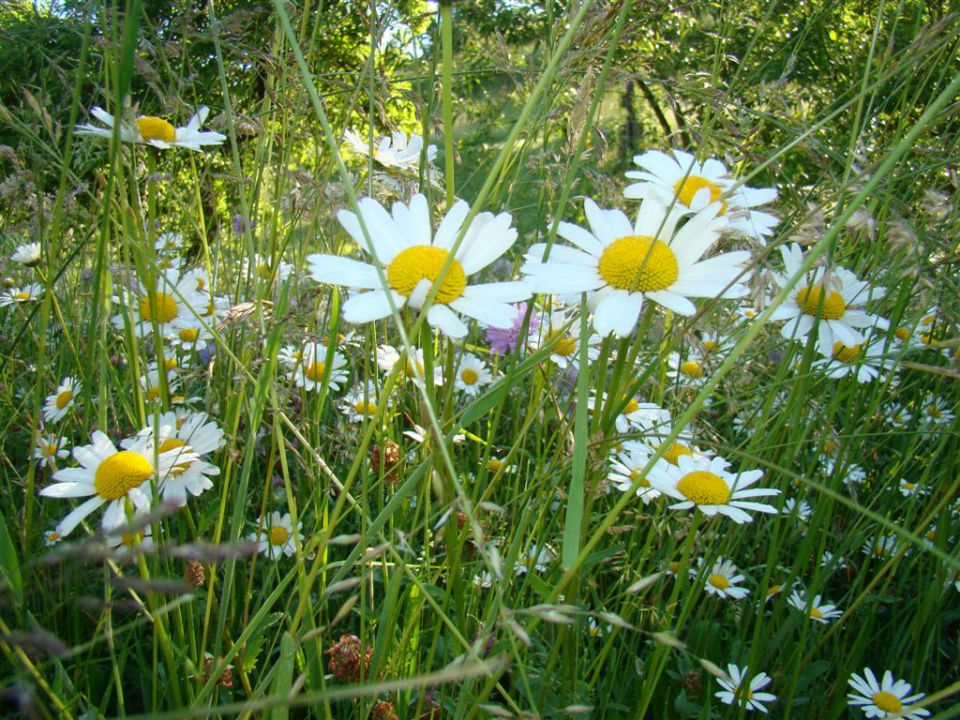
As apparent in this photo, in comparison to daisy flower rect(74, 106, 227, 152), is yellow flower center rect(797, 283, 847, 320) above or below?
below

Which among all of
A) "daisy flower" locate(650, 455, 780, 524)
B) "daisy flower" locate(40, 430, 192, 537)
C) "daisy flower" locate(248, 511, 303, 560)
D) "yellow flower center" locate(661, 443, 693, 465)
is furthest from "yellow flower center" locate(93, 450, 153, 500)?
"yellow flower center" locate(661, 443, 693, 465)

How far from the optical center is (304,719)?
941mm

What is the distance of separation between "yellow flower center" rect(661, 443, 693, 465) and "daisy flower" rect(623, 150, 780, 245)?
0.38 metres

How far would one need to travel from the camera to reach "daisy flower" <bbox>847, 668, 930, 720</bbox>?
1012 millimetres

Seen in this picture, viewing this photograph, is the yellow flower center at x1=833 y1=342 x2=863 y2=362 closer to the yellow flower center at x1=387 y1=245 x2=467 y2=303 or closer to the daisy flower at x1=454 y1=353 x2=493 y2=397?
the yellow flower center at x1=387 y1=245 x2=467 y2=303

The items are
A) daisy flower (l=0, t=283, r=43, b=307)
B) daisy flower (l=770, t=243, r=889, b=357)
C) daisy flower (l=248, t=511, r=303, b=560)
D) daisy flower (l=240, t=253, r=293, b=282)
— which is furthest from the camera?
daisy flower (l=0, t=283, r=43, b=307)

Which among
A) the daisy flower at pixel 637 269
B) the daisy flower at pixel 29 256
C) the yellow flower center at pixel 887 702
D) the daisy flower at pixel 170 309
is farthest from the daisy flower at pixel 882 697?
the daisy flower at pixel 29 256

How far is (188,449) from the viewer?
36.0 inches

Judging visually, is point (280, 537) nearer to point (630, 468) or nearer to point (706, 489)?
point (630, 468)

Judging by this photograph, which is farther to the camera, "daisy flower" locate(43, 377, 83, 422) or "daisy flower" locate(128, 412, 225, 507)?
"daisy flower" locate(43, 377, 83, 422)

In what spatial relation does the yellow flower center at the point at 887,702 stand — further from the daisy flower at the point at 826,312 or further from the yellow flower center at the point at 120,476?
the yellow flower center at the point at 120,476

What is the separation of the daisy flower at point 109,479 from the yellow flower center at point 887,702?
984mm

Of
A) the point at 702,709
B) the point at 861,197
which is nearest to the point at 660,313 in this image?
the point at 861,197

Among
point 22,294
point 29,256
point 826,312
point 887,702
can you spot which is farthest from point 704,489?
point 22,294
